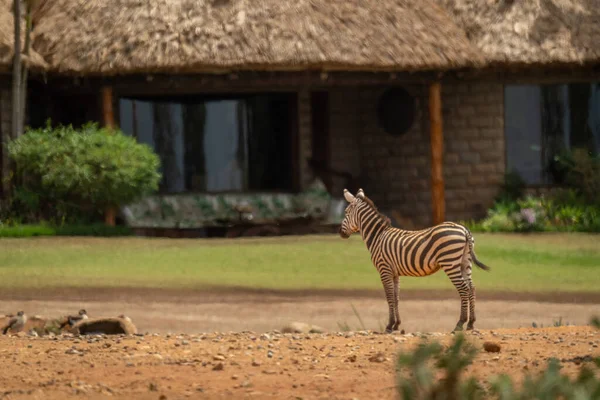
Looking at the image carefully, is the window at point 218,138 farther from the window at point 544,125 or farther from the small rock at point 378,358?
the small rock at point 378,358

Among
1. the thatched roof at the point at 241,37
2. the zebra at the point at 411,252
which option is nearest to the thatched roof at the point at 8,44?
the thatched roof at the point at 241,37

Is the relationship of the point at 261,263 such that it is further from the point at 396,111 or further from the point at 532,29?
the point at 532,29

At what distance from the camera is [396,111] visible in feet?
57.9

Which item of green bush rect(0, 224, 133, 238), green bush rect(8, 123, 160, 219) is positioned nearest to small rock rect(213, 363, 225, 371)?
green bush rect(0, 224, 133, 238)

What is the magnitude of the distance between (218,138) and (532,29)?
4923 millimetres

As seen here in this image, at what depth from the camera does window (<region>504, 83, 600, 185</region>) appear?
17438mm

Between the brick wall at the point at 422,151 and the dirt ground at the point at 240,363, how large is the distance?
895 cm

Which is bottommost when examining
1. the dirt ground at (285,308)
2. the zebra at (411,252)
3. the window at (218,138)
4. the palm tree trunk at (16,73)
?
the dirt ground at (285,308)

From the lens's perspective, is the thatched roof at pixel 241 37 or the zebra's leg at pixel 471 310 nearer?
the zebra's leg at pixel 471 310

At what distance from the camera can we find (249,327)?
353 inches

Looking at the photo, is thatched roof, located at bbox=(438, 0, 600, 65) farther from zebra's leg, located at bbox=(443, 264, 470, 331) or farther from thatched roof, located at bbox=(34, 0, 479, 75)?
zebra's leg, located at bbox=(443, 264, 470, 331)

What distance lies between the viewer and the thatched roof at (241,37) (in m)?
15.1

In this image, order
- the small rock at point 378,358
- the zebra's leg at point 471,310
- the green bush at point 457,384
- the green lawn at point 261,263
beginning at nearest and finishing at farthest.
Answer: the green bush at point 457,384 → the small rock at point 378,358 → the zebra's leg at point 471,310 → the green lawn at point 261,263

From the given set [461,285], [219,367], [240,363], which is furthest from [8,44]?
[219,367]
